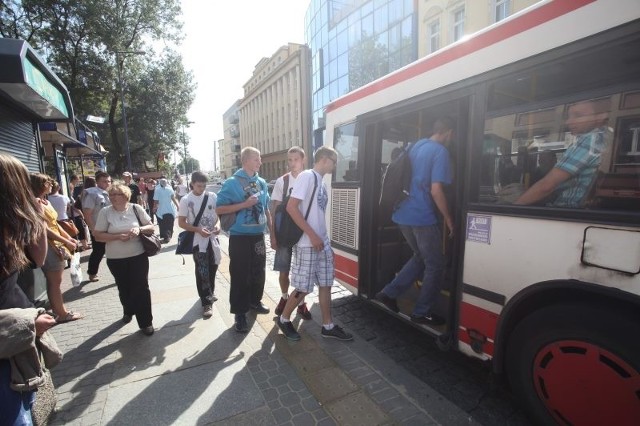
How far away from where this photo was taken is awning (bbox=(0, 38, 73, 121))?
3803 millimetres

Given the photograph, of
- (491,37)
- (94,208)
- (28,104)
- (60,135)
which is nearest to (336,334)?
(491,37)

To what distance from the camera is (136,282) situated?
386 cm

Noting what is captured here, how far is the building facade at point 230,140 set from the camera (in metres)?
82.4

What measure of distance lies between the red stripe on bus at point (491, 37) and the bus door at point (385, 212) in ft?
1.32

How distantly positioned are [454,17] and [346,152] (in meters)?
17.0

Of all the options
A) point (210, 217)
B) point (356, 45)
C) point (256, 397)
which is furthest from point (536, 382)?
point (356, 45)

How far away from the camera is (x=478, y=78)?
103 inches

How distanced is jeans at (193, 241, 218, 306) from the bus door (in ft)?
6.27

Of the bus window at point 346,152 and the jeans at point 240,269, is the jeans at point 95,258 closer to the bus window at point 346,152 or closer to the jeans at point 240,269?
the jeans at point 240,269

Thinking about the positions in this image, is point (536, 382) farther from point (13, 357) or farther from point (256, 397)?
point (13, 357)

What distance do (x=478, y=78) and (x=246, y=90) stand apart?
74060mm

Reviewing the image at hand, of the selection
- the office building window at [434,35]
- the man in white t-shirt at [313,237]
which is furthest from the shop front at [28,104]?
the office building window at [434,35]

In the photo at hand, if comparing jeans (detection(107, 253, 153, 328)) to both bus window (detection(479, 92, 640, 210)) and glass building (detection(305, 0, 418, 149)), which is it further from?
glass building (detection(305, 0, 418, 149))

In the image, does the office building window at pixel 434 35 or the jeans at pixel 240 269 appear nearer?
the jeans at pixel 240 269
